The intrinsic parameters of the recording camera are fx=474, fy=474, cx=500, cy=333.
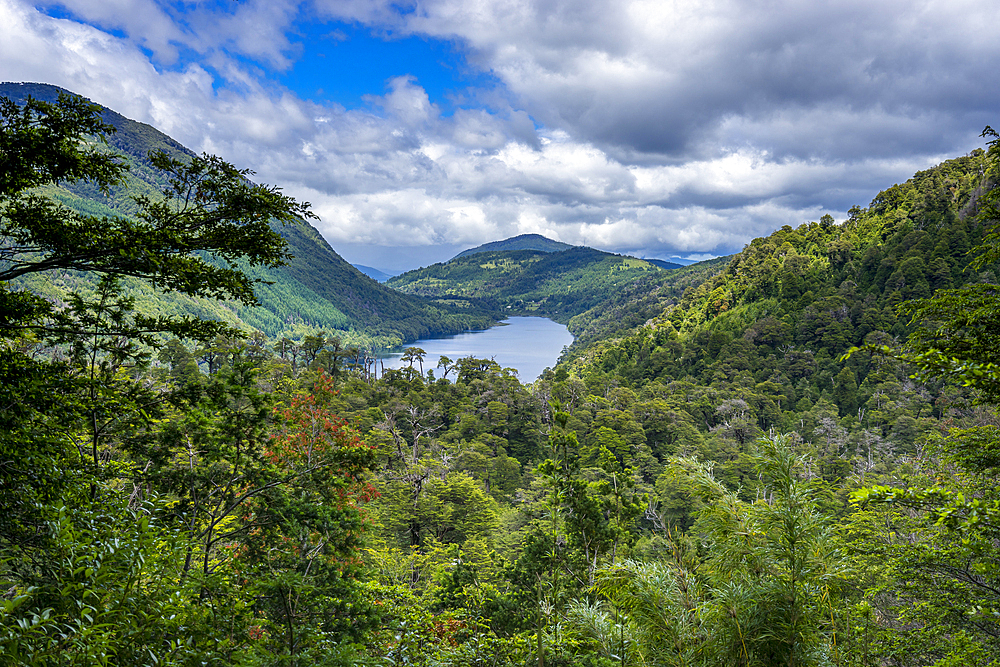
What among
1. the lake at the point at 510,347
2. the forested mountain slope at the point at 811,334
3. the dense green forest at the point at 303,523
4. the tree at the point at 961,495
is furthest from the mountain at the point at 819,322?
the tree at the point at 961,495

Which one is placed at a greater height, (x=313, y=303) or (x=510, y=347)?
(x=313, y=303)

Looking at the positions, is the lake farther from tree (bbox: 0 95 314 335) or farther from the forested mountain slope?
tree (bbox: 0 95 314 335)

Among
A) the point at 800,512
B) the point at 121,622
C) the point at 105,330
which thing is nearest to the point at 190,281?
the point at 105,330

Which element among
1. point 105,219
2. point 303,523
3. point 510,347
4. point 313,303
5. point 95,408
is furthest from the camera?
point 313,303

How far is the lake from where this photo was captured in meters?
94.1

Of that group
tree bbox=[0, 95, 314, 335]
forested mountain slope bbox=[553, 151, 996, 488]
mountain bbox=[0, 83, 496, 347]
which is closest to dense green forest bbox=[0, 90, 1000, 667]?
tree bbox=[0, 95, 314, 335]

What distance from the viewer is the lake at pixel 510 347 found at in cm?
9412

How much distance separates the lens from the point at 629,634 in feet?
14.1

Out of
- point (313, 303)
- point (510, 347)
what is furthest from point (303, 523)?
point (313, 303)

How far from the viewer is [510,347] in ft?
397

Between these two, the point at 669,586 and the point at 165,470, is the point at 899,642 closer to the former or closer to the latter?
the point at 669,586

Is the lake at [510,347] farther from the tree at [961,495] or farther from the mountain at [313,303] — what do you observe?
the tree at [961,495]

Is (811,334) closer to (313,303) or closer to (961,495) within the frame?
(961,495)

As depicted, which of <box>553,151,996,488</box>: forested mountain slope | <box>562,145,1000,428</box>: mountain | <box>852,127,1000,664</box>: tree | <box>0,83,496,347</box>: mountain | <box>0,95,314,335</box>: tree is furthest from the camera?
<box>0,83,496,347</box>: mountain
